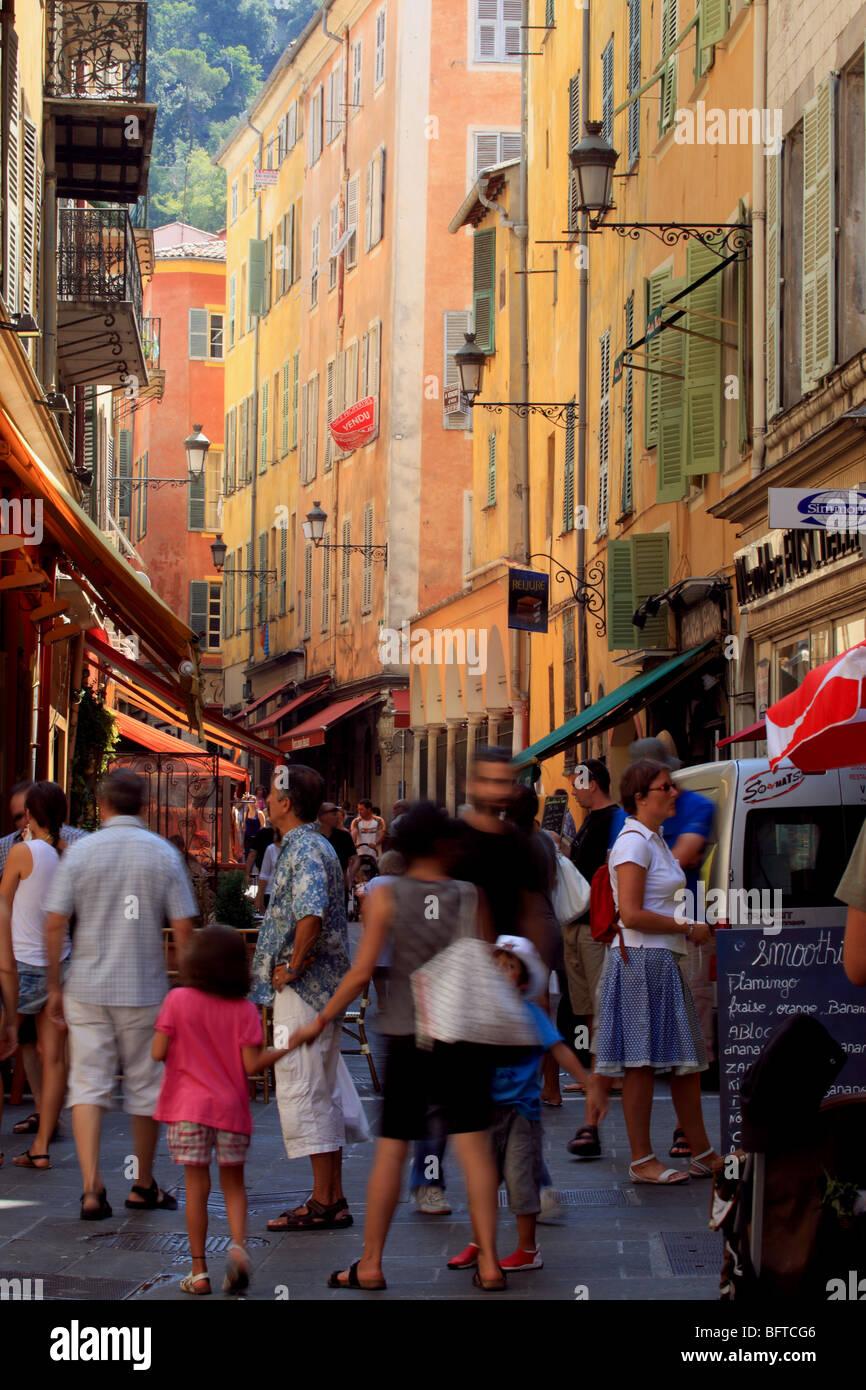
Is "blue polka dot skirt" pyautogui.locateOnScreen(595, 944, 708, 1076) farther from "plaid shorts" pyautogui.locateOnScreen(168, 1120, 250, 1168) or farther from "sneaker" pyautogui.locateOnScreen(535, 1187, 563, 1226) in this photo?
"plaid shorts" pyautogui.locateOnScreen(168, 1120, 250, 1168)

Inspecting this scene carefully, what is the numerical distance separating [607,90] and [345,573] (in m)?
21.2

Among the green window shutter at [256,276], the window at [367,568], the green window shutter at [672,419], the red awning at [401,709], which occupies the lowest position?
the red awning at [401,709]

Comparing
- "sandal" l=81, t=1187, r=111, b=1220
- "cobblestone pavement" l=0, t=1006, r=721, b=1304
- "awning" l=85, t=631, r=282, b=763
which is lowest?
"cobblestone pavement" l=0, t=1006, r=721, b=1304

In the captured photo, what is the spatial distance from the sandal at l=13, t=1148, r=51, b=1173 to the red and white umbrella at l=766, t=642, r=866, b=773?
3864 millimetres

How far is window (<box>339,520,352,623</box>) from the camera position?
148ft

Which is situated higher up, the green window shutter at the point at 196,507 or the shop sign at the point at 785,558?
the green window shutter at the point at 196,507

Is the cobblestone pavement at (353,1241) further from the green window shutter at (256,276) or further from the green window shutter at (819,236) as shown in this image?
the green window shutter at (256,276)

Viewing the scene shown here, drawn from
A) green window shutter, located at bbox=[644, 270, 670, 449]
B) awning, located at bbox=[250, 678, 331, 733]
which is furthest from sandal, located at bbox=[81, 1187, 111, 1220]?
awning, located at bbox=[250, 678, 331, 733]

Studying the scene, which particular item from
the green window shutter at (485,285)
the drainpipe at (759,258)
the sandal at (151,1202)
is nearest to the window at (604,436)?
the drainpipe at (759,258)

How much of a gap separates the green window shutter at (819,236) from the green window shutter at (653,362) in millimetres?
3774

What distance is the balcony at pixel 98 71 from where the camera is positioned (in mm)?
20516

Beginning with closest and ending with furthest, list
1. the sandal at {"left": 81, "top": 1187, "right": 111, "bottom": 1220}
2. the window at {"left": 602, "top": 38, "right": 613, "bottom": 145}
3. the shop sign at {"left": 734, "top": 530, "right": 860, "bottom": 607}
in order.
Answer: the sandal at {"left": 81, "top": 1187, "right": 111, "bottom": 1220}, the shop sign at {"left": 734, "top": 530, "right": 860, "bottom": 607}, the window at {"left": 602, "top": 38, "right": 613, "bottom": 145}

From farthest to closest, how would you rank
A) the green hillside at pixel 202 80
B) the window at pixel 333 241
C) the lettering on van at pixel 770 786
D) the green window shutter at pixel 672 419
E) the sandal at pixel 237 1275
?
the green hillside at pixel 202 80 → the window at pixel 333 241 → the green window shutter at pixel 672 419 → the lettering on van at pixel 770 786 → the sandal at pixel 237 1275
